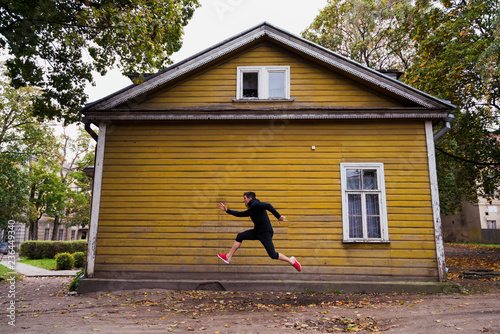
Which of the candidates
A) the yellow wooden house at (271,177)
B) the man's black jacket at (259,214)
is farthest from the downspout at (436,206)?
the man's black jacket at (259,214)

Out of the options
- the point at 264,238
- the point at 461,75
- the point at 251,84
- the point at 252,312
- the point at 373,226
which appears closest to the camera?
the point at 252,312

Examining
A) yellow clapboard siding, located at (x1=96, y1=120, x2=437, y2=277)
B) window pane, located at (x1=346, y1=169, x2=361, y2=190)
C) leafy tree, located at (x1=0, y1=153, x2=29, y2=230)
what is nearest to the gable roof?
yellow clapboard siding, located at (x1=96, y1=120, x2=437, y2=277)

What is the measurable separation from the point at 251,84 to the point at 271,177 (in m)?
2.81

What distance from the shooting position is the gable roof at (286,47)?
876cm

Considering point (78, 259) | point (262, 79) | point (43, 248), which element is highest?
point (262, 79)

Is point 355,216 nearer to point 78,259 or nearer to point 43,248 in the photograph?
point 78,259

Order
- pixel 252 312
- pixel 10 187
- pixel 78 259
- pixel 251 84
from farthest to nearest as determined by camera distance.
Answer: pixel 10 187
pixel 78 259
pixel 251 84
pixel 252 312

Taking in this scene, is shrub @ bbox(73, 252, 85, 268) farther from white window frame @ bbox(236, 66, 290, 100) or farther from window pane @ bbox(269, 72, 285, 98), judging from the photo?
window pane @ bbox(269, 72, 285, 98)

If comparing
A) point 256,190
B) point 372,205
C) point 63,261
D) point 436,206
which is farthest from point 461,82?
point 63,261

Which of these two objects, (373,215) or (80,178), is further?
(80,178)

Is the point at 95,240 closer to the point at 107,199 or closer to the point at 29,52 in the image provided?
the point at 107,199

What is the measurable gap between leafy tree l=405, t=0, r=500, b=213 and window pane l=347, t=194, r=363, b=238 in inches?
311

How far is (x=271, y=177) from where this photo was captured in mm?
8797

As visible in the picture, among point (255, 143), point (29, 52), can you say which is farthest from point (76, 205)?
point (255, 143)
